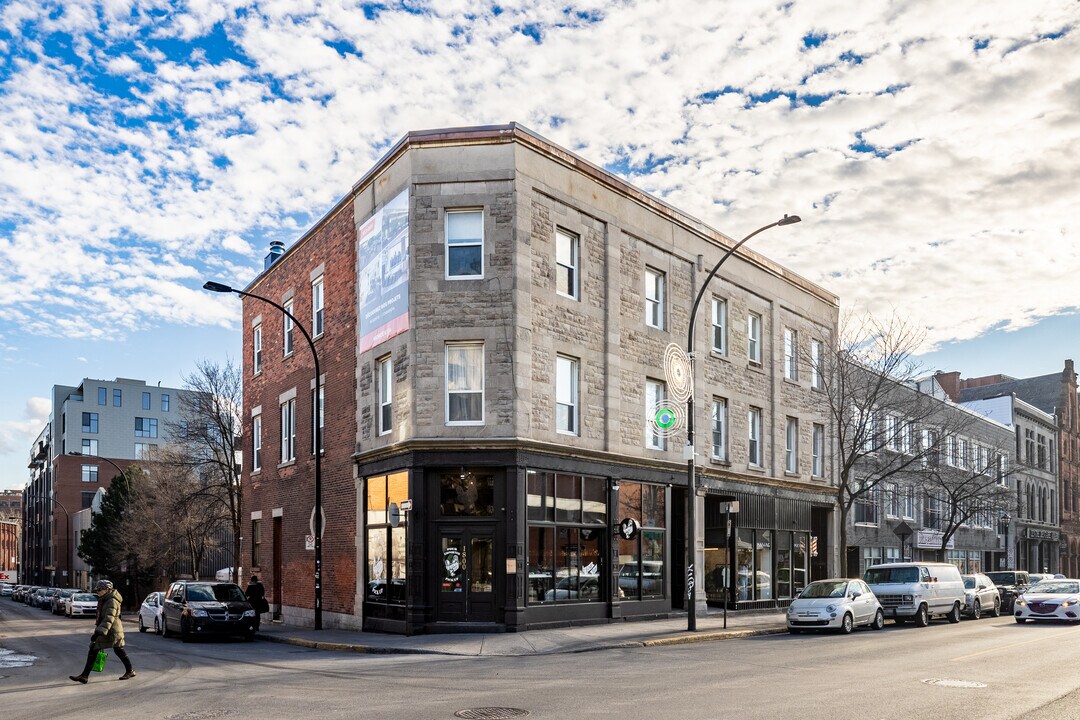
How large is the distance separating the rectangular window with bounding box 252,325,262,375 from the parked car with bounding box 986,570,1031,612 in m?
29.2

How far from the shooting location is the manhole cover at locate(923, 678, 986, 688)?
13.5 m

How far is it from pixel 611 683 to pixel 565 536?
32.9ft

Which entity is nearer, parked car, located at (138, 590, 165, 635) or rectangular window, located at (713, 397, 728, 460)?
parked car, located at (138, 590, 165, 635)

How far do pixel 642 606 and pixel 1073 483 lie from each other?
63400mm

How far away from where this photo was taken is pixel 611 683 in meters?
14.1

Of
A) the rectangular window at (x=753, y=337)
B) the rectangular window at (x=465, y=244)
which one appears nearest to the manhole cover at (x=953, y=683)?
the rectangular window at (x=465, y=244)

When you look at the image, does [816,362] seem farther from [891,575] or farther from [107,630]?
[107,630]

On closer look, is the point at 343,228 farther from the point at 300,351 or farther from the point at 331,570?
the point at 331,570

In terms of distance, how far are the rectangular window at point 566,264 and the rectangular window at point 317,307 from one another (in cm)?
911

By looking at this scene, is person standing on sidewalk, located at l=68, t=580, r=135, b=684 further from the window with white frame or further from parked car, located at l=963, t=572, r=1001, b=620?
the window with white frame

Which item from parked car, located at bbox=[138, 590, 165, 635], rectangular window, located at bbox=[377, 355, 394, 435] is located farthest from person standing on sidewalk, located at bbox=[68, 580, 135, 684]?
parked car, located at bbox=[138, 590, 165, 635]

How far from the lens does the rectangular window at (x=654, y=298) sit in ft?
93.6

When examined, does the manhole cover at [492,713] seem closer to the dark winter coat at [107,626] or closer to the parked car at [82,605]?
the dark winter coat at [107,626]

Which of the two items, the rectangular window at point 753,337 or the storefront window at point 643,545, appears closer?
the storefront window at point 643,545
